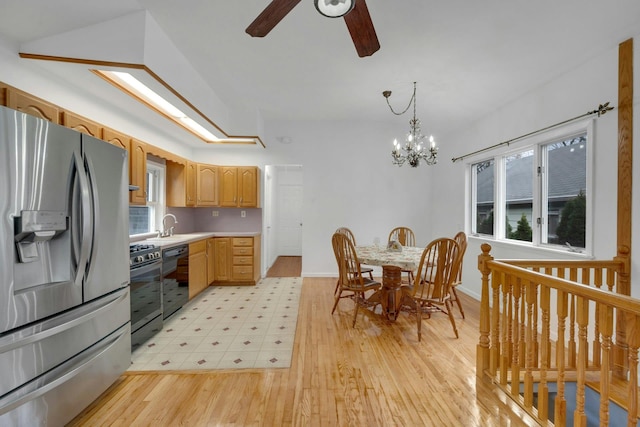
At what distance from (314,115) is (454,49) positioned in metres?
2.37

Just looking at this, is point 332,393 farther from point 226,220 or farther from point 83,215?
point 226,220

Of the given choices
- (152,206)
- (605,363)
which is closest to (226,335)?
(152,206)

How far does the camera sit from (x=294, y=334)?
8.89 ft

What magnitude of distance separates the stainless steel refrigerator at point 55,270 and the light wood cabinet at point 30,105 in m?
0.56

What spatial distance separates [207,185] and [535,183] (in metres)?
4.56

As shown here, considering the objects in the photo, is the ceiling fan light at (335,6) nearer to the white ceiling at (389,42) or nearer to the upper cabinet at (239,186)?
the white ceiling at (389,42)

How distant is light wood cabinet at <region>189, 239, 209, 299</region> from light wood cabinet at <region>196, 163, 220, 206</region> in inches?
31.9

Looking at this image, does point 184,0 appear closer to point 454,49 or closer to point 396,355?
point 454,49

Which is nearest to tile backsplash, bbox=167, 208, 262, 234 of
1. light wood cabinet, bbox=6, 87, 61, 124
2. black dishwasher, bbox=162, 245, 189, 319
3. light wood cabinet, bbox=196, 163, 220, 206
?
light wood cabinet, bbox=196, 163, 220, 206

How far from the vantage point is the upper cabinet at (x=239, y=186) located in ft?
14.8

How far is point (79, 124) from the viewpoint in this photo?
2191mm

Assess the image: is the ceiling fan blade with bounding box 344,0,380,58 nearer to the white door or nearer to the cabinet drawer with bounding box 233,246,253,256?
the cabinet drawer with bounding box 233,246,253,256

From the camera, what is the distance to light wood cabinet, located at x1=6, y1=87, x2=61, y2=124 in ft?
5.58

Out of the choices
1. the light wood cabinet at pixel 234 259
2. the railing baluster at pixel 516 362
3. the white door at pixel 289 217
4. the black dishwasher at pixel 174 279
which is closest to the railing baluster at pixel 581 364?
the railing baluster at pixel 516 362
